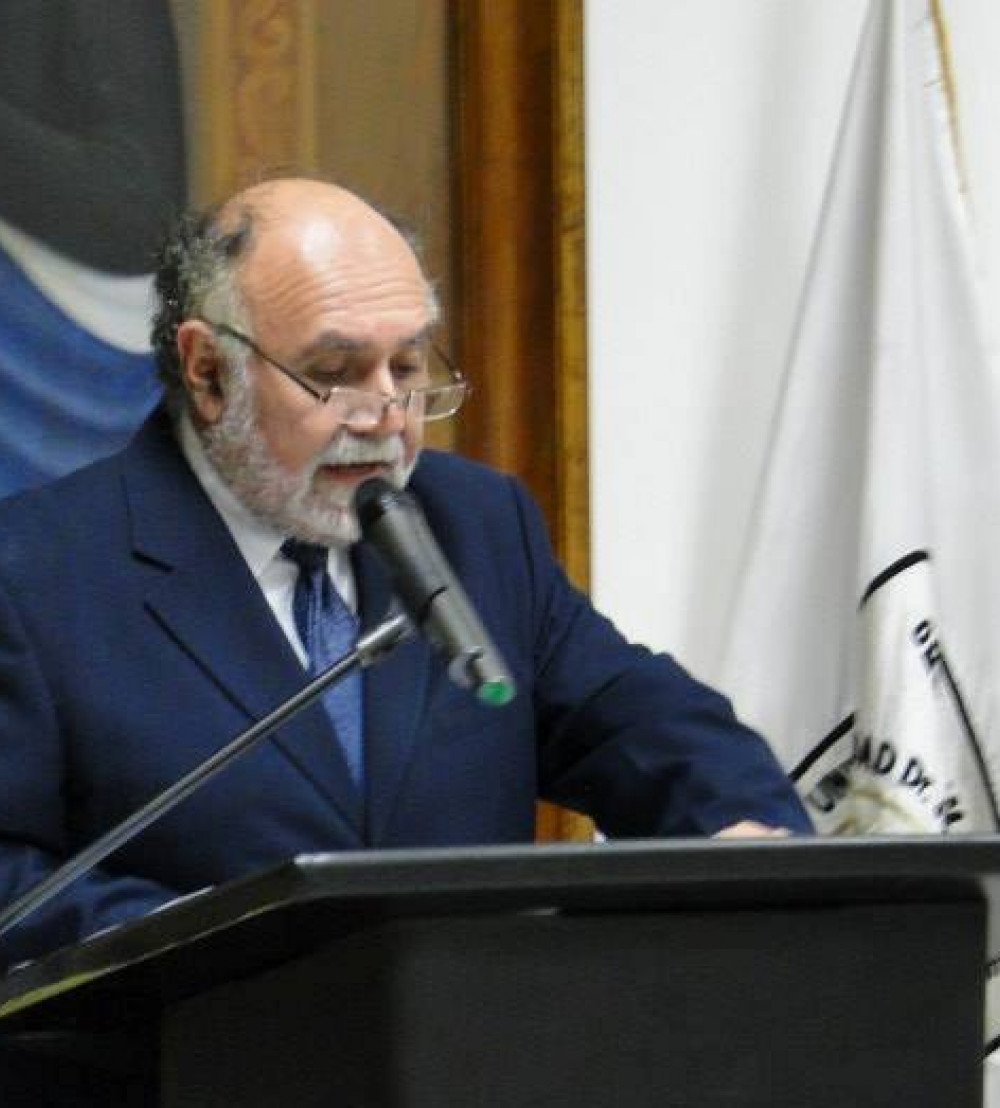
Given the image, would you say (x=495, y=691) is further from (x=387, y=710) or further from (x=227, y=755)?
(x=387, y=710)

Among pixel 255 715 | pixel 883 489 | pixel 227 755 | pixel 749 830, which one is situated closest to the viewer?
pixel 227 755

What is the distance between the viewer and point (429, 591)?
76.3 inches

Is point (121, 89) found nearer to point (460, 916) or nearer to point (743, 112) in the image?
point (743, 112)

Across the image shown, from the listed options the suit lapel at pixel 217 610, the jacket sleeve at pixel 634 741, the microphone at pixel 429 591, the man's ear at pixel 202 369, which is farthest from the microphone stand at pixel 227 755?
the man's ear at pixel 202 369

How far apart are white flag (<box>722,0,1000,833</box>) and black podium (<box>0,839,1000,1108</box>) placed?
5.63ft

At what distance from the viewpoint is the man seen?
2486mm

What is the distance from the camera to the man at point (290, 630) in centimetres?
249

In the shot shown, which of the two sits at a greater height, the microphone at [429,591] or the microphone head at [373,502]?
the microphone head at [373,502]

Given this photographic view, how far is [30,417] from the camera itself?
328 centimetres

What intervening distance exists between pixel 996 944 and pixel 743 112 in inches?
80.9

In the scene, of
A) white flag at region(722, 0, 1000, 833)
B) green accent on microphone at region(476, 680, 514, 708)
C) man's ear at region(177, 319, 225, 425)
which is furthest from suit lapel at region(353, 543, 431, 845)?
white flag at region(722, 0, 1000, 833)

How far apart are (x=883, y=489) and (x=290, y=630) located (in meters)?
1.17

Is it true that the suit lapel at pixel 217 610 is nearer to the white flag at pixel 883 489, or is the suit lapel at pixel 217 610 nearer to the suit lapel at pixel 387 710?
the suit lapel at pixel 387 710

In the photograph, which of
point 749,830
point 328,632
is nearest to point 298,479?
point 328,632
